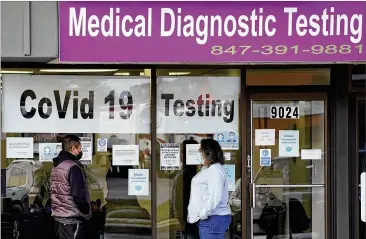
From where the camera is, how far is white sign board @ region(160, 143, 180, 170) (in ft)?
27.7

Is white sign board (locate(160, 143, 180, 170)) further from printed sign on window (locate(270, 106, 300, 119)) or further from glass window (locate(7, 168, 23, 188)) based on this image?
glass window (locate(7, 168, 23, 188))

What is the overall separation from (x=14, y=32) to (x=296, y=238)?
4.37 m

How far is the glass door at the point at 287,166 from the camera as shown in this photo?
8.45 meters

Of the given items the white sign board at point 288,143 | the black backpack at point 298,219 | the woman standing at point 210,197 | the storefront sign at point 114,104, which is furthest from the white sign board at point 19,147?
the black backpack at point 298,219

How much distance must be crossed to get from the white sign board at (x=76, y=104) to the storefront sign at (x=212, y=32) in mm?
1254

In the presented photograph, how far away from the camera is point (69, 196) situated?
24.2 feet

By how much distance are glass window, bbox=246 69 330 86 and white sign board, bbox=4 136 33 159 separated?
2.89 m

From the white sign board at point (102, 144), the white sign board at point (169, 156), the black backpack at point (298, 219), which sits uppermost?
the white sign board at point (102, 144)

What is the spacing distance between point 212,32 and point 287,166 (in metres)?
2.26

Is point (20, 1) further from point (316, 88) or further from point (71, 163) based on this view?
point (316, 88)

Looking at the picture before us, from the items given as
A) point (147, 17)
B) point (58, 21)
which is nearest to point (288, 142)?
point (147, 17)

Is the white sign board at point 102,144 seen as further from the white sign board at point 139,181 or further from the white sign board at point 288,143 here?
the white sign board at point 288,143

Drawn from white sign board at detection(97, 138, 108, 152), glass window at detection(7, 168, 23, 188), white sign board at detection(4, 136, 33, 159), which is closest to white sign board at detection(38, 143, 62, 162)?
white sign board at detection(4, 136, 33, 159)

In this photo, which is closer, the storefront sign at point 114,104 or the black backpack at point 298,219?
the storefront sign at point 114,104
